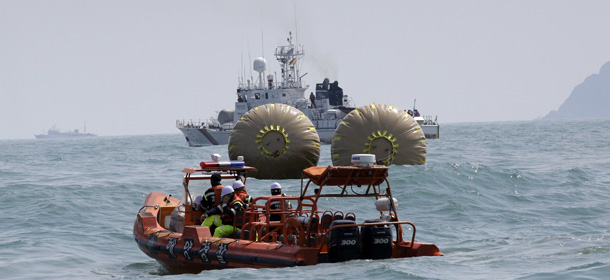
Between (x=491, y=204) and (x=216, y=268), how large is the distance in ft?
39.6

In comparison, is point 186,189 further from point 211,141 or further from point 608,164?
point 211,141

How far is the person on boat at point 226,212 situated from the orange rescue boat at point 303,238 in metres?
0.13

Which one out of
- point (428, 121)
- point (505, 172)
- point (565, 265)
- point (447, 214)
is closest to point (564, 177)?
point (505, 172)

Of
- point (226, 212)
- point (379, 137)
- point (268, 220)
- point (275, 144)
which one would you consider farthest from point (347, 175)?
point (379, 137)

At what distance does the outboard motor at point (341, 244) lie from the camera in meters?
12.6

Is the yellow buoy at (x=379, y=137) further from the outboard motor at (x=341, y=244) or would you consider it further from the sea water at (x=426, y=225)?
the outboard motor at (x=341, y=244)

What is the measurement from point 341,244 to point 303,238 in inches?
28.1

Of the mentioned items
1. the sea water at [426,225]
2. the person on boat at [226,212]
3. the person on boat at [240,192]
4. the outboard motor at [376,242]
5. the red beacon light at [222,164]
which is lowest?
the sea water at [426,225]

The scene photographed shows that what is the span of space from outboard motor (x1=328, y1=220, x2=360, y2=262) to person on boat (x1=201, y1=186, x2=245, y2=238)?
2512mm

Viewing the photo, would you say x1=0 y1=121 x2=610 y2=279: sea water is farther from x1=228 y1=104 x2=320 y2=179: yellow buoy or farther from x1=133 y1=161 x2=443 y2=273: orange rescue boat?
x1=228 y1=104 x2=320 y2=179: yellow buoy

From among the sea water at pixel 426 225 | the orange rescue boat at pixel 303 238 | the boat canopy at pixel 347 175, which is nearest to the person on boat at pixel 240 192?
the orange rescue boat at pixel 303 238

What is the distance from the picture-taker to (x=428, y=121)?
80312mm

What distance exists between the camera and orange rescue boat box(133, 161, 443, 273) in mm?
12625

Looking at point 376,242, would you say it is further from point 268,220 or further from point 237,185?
point 237,185
